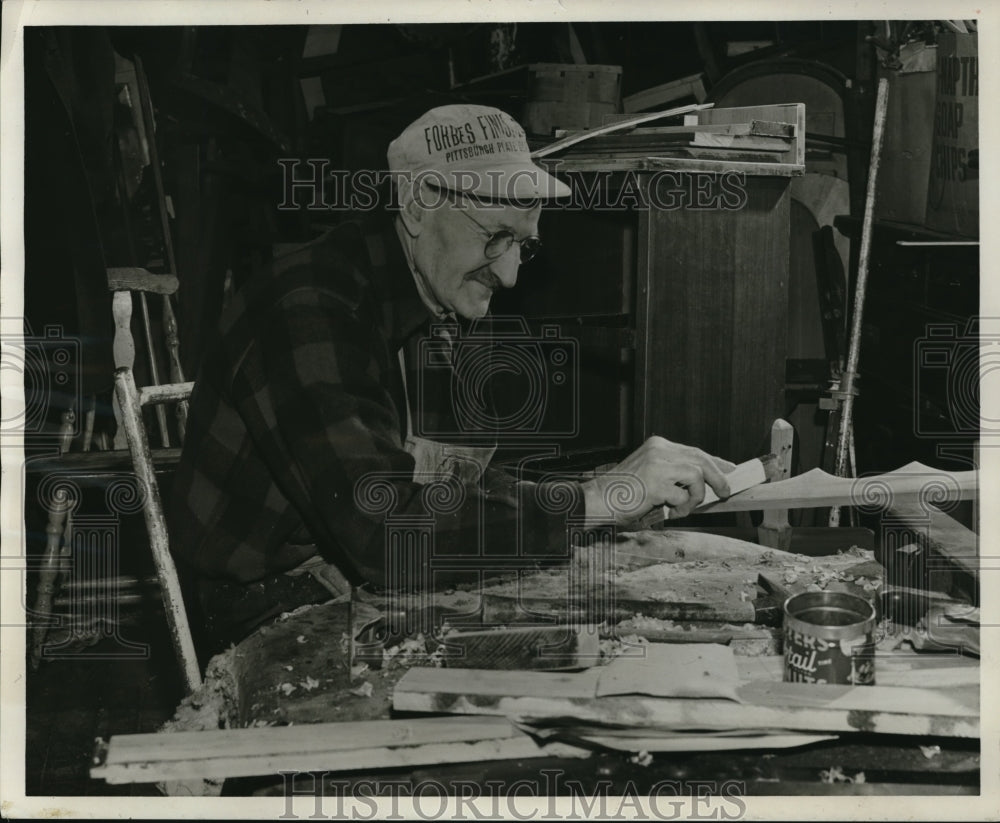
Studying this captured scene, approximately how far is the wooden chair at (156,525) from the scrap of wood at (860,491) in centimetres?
103

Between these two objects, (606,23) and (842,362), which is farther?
(842,362)

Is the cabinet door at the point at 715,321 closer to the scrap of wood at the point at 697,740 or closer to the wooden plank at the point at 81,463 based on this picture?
the scrap of wood at the point at 697,740

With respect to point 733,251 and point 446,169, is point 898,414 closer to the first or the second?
point 733,251

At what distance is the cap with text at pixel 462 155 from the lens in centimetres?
185

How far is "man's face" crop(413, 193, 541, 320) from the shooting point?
1867 mm

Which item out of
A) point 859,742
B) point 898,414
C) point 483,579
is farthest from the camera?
point 898,414

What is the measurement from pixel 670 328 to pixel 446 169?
1.96 feet

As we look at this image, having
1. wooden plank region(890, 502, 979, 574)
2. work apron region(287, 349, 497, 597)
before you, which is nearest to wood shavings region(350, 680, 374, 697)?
work apron region(287, 349, 497, 597)

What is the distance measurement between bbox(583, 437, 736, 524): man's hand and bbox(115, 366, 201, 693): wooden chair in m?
0.81

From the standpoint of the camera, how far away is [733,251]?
2.07 meters

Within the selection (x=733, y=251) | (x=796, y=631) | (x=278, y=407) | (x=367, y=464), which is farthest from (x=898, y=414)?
(x=278, y=407)

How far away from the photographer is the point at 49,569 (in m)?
1.85

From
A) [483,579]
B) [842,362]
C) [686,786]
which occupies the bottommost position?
[686,786]

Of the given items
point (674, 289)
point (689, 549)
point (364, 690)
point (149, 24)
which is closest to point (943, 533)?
point (689, 549)
